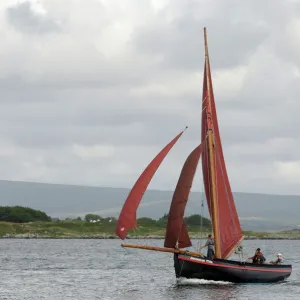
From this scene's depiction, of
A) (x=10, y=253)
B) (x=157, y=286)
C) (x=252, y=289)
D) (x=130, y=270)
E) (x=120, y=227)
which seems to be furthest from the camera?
(x=10, y=253)

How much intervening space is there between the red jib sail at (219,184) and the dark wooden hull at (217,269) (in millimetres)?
1398

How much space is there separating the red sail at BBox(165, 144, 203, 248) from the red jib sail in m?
2.18

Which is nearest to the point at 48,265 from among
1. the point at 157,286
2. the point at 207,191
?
the point at 157,286

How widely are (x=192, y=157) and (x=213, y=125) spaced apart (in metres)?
4.04

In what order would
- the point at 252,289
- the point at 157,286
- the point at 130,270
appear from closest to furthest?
the point at 252,289
the point at 157,286
the point at 130,270

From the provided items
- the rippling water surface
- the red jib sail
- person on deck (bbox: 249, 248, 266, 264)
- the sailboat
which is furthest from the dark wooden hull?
person on deck (bbox: 249, 248, 266, 264)

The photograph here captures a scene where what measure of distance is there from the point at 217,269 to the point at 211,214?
12.8 feet

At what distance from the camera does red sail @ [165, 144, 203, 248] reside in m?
73.1

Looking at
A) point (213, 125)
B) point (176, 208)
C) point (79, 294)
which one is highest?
point (213, 125)

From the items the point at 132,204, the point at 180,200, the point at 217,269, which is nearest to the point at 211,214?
the point at 180,200

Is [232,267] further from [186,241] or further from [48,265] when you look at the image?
[48,265]

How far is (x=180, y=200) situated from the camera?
240 ft

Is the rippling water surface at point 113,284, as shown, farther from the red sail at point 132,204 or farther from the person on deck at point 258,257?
the red sail at point 132,204

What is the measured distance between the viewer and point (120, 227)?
70.6m
